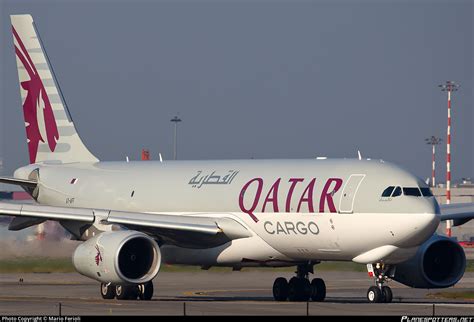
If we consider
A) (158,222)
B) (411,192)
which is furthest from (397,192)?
(158,222)

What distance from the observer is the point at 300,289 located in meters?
43.2

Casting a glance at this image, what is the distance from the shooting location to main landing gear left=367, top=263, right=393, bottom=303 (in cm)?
3853

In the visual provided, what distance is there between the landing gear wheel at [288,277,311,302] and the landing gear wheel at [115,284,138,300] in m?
5.40

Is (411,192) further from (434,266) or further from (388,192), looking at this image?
(434,266)

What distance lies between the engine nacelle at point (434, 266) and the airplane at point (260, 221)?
0.03 meters

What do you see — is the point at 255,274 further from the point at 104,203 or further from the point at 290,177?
the point at 290,177

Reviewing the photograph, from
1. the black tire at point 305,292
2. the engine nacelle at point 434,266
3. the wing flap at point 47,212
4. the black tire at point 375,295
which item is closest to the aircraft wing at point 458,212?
the engine nacelle at point 434,266

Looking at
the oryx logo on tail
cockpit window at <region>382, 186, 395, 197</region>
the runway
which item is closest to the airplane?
cockpit window at <region>382, 186, 395, 197</region>

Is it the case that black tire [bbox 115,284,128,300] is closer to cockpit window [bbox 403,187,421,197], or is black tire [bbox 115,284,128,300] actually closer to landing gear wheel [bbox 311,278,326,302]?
landing gear wheel [bbox 311,278,326,302]

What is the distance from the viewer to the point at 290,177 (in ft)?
136

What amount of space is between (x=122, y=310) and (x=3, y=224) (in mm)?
24429

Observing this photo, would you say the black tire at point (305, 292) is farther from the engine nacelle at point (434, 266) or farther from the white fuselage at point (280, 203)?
the engine nacelle at point (434, 266)

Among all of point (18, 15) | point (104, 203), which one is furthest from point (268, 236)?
point (18, 15)

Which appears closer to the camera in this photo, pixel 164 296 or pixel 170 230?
pixel 170 230
